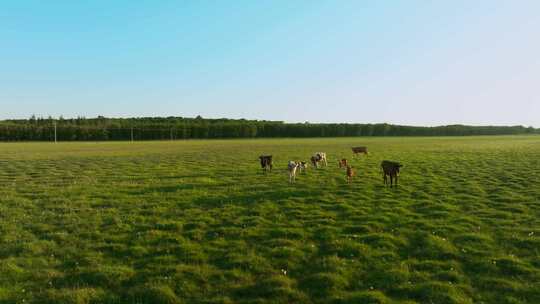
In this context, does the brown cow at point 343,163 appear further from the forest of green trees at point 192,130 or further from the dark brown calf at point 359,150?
the forest of green trees at point 192,130

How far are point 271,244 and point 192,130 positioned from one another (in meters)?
162

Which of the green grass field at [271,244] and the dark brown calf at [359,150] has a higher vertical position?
the dark brown calf at [359,150]

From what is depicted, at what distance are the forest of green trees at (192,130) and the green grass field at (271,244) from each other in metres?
141

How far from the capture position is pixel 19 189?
17.6 meters

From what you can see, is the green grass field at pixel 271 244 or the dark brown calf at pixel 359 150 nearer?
the green grass field at pixel 271 244

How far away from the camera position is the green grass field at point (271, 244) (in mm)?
7074

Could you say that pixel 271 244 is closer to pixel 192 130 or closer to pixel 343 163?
pixel 343 163

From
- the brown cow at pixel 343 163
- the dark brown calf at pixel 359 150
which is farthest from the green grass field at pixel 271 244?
the dark brown calf at pixel 359 150

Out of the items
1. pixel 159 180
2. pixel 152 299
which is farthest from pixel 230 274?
pixel 159 180

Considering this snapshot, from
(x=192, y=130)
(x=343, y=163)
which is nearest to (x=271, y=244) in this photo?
(x=343, y=163)

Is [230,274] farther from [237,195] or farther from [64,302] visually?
[237,195]

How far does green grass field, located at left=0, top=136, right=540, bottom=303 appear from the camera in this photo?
7.07m

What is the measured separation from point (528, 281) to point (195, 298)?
792 centimetres

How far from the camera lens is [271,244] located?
9.48 meters
